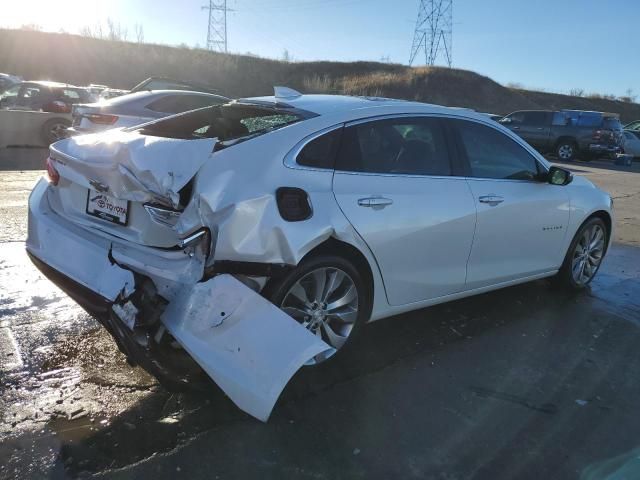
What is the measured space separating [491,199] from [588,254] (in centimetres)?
188

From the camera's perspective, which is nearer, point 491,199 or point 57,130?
point 491,199

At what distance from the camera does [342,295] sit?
3471 mm

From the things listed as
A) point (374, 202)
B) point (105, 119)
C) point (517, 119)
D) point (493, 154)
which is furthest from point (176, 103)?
point (517, 119)

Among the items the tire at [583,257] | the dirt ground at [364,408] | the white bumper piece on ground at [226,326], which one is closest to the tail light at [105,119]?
the dirt ground at [364,408]

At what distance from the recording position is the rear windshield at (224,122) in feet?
11.8

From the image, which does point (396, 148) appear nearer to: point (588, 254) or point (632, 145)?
point (588, 254)

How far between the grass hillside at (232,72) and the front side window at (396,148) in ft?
149

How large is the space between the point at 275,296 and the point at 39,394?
139 centimetres

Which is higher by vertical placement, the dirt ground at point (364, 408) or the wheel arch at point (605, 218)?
the wheel arch at point (605, 218)

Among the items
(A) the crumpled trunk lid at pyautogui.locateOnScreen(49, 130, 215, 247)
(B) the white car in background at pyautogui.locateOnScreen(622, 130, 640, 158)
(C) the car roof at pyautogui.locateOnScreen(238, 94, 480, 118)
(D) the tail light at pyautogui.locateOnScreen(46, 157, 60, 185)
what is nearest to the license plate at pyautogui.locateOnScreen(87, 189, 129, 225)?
(A) the crumpled trunk lid at pyautogui.locateOnScreen(49, 130, 215, 247)

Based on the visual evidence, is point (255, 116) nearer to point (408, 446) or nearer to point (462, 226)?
point (462, 226)

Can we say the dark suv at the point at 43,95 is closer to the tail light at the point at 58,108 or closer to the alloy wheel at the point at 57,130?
the tail light at the point at 58,108

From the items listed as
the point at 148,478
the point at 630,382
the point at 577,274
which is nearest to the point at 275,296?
the point at 148,478

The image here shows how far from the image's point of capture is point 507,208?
4242mm
